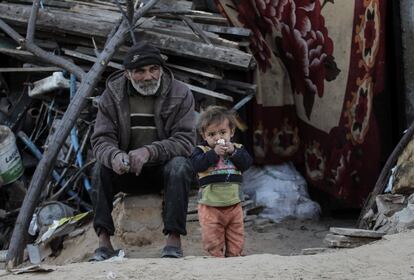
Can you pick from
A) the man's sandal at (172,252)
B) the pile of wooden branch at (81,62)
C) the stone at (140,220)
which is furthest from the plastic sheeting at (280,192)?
the man's sandal at (172,252)

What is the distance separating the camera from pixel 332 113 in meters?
7.77

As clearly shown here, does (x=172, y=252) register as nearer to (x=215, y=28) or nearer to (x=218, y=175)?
(x=218, y=175)

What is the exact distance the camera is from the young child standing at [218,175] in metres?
5.08

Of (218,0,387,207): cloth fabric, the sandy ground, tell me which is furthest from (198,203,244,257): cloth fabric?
(218,0,387,207): cloth fabric

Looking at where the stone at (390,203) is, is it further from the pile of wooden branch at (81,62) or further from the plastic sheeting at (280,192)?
the pile of wooden branch at (81,62)

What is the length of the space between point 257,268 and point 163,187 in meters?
1.61

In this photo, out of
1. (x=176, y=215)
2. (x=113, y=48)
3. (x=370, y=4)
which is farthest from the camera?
(x=370, y=4)

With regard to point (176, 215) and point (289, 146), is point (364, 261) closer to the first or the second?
point (176, 215)

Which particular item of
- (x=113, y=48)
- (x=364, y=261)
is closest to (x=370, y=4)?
(x=113, y=48)

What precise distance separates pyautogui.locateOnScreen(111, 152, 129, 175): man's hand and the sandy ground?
96 cm

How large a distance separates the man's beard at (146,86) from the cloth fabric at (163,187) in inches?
19.0

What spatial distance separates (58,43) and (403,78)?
328 cm

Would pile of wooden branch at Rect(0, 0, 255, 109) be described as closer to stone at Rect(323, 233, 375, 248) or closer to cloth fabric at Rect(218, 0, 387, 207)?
cloth fabric at Rect(218, 0, 387, 207)

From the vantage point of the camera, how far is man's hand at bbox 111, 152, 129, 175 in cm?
515
